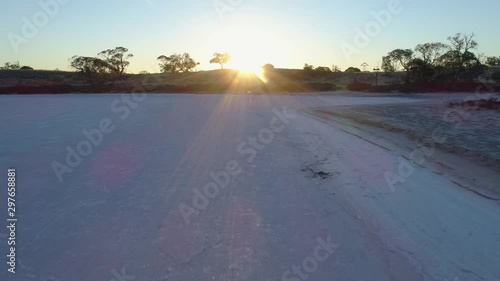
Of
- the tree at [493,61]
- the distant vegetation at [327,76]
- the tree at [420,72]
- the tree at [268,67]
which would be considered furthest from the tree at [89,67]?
the tree at [493,61]

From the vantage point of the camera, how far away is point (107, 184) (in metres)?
5.86

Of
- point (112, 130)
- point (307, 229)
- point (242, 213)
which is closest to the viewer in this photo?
point (307, 229)

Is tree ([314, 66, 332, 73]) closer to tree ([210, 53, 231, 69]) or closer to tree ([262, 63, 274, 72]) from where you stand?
tree ([262, 63, 274, 72])

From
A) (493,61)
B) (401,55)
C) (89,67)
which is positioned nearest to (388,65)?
(401,55)

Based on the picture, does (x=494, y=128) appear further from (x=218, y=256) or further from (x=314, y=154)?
(x=218, y=256)

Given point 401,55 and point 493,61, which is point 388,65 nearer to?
point 401,55

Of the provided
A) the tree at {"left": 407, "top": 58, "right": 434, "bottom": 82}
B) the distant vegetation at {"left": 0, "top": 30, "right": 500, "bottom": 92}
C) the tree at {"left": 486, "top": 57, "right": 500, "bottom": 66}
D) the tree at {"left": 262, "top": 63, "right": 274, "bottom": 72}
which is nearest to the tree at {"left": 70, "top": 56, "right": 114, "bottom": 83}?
the distant vegetation at {"left": 0, "top": 30, "right": 500, "bottom": 92}

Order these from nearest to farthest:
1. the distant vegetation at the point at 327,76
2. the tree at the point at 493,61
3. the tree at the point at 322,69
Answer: the distant vegetation at the point at 327,76
the tree at the point at 322,69
the tree at the point at 493,61

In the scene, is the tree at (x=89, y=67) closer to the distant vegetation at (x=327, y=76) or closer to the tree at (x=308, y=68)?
the distant vegetation at (x=327, y=76)

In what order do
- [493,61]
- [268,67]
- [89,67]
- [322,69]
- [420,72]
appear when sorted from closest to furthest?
[420,72] → [89,67] → [322,69] → [493,61] → [268,67]

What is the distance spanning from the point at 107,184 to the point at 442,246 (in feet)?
16.1

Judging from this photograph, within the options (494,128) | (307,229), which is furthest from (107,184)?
(494,128)

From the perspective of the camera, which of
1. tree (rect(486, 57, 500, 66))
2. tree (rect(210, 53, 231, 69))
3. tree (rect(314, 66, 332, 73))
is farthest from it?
tree (rect(210, 53, 231, 69))

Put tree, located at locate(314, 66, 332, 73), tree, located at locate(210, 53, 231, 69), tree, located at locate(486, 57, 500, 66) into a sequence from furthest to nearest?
tree, located at locate(210, 53, 231, 69)
tree, located at locate(486, 57, 500, 66)
tree, located at locate(314, 66, 332, 73)
